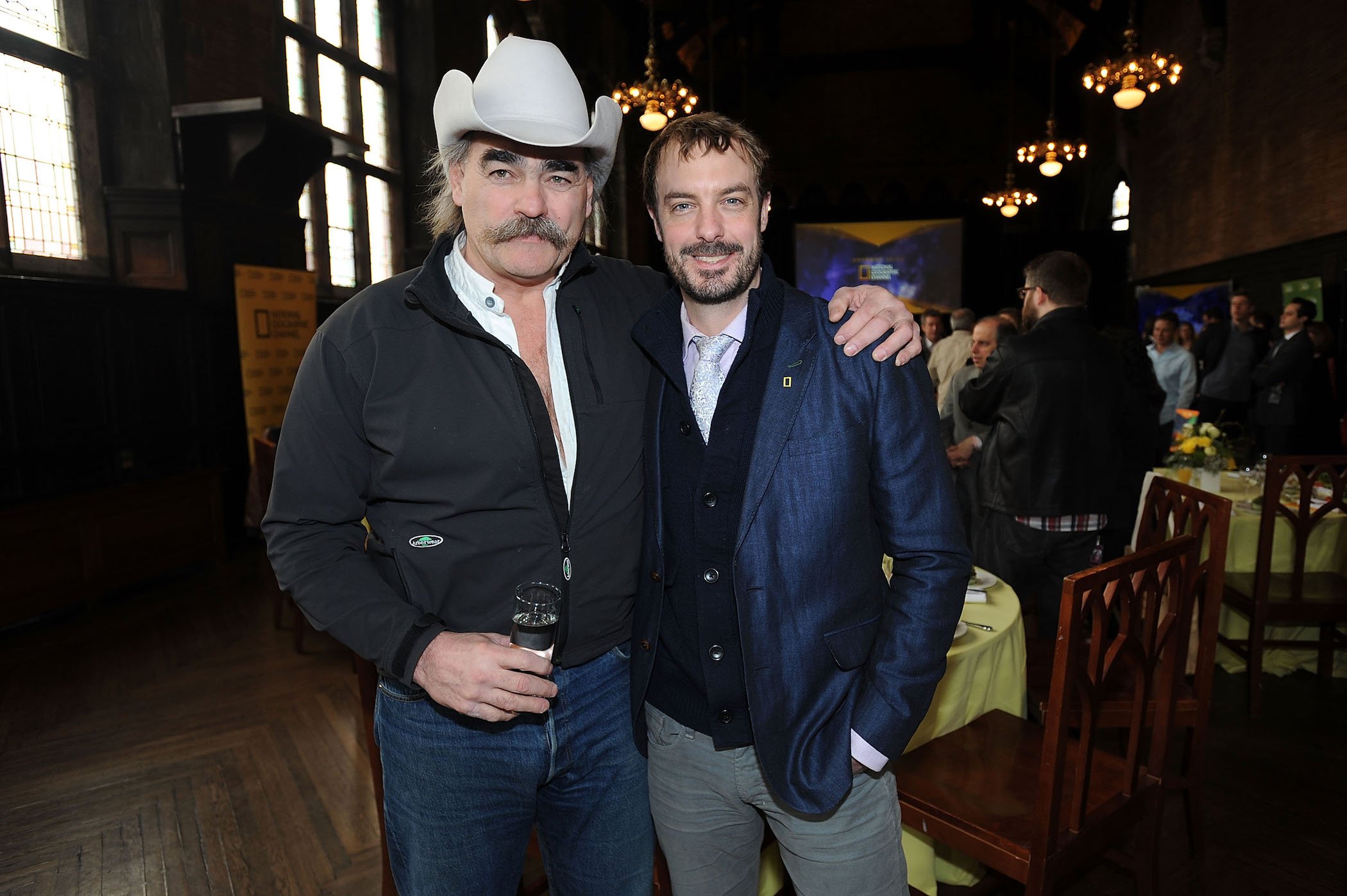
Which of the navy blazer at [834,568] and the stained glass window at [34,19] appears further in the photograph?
the stained glass window at [34,19]

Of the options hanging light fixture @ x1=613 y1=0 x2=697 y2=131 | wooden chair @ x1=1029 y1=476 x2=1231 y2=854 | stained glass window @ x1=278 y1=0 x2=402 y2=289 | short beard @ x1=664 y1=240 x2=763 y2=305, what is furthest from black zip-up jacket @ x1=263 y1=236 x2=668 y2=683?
hanging light fixture @ x1=613 y1=0 x2=697 y2=131

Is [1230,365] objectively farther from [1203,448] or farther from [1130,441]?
[1130,441]

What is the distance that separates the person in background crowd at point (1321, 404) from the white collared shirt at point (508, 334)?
24.8 ft

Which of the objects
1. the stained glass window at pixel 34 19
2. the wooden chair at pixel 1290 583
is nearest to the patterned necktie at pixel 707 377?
→ the wooden chair at pixel 1290 583

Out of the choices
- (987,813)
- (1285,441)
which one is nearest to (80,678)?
(987,813)

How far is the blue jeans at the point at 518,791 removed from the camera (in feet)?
4.58

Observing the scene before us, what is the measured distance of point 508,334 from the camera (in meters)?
1.49

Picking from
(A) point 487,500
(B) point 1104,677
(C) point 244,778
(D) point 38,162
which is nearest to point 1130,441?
(B) point 1104,677

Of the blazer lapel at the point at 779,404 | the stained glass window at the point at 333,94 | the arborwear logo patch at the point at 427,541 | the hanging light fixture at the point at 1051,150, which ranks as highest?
the hanging light fixture at the point at 1051,150

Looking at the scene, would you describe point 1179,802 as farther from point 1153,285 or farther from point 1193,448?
point 1153,285

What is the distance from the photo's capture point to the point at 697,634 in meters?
1.44

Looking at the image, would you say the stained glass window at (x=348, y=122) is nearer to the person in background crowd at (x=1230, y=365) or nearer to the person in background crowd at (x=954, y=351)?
the person in background crowd at (x=954, y=351)

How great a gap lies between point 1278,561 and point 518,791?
3832 mm

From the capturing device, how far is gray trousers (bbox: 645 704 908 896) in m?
1.41
